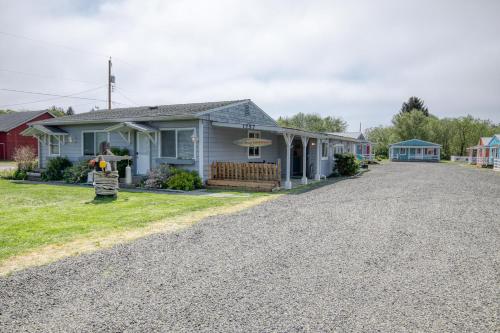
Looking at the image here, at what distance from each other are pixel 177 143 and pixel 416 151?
45394 millimetres

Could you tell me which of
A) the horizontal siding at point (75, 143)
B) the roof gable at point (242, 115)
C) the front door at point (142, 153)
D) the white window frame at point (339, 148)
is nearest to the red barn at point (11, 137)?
the horizontal siding at point (75, 143)

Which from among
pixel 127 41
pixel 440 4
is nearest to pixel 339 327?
pixel 440 4

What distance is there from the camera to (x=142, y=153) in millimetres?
15555

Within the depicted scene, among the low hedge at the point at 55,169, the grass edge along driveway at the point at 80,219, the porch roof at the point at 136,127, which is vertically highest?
the porch roof at the point at 136,127

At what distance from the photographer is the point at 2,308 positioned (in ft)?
10.9

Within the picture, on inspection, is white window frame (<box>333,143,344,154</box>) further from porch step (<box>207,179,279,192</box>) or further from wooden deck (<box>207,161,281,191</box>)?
porch step (<box>207,179,279,192</box>)

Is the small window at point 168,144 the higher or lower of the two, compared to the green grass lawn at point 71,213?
higher

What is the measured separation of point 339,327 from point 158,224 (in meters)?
4.83

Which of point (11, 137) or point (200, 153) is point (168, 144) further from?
point (11, 137)

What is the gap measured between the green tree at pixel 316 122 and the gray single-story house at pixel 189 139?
45495mm

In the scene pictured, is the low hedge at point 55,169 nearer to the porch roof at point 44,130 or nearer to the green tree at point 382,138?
the porch roof at point 44,130

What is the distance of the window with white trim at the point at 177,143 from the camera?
560 inches

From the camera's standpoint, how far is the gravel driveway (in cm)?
313

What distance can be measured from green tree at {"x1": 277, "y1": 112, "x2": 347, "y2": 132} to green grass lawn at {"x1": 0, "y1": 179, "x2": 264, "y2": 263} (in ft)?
179
